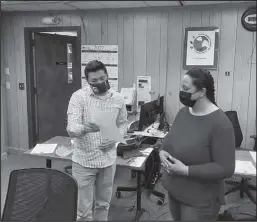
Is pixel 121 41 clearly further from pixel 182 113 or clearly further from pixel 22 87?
pixel 182 113

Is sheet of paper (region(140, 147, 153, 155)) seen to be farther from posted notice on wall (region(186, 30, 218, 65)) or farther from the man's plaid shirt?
posted notice on wall (region(186, 30, 218, 65))

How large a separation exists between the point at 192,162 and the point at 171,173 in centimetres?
10

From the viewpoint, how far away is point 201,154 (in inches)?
41.1

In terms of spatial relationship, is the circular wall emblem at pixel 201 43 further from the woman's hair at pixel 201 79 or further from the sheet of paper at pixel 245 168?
the woman's hair at pixel 201 79

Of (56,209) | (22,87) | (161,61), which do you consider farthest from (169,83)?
(56,209)

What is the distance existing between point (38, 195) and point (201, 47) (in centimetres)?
207

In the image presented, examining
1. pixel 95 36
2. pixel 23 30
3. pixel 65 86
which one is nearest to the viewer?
pixel 95 36

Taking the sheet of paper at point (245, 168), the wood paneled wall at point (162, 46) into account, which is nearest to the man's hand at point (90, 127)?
the sheet of paper at point (245, 168)

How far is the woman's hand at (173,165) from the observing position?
1.05 m

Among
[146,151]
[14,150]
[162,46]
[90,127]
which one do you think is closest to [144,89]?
[162,46]

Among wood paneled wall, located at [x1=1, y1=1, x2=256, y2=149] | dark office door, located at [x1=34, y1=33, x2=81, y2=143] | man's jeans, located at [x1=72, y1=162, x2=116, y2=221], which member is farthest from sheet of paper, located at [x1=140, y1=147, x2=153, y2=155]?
dark office door, located at [x1=34, y1=33, x2=81, y2=143]

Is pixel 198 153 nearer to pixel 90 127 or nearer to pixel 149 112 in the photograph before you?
pixel 90 127

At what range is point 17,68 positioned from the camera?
3.23m

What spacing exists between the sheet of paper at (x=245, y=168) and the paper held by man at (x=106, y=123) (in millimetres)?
698
